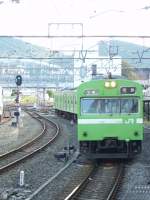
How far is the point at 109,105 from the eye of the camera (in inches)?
672

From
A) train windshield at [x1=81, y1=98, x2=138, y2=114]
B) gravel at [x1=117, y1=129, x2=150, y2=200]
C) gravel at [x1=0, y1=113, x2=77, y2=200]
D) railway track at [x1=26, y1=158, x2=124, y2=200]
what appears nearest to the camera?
railway track at [x1=26, y1=158, x2=124, y2=200]

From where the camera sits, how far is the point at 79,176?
48.2ft

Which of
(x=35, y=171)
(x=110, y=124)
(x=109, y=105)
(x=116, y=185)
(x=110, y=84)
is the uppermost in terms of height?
(x=110, y=84)

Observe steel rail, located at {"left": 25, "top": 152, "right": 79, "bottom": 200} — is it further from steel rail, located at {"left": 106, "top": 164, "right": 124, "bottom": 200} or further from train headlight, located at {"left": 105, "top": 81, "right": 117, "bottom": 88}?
train headlight, located at {"left": 105, "top": 81, "right": 117, "bottom": 88}

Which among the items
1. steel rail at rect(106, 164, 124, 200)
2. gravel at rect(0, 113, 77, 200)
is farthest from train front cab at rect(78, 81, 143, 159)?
gravel at rect(0, 113, 77, 200)

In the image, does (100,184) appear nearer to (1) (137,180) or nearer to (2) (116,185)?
(2) (116,185)

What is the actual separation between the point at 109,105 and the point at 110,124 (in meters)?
0.61

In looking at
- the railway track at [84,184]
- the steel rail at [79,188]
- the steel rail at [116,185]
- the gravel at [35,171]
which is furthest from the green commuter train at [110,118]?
the steel rail at [79,188]

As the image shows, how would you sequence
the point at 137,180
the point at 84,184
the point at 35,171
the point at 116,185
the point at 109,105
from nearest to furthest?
the point at 116,185 < the point at 84,184 < the point at 137,180 < the point at 35,171 < the point at 109,105

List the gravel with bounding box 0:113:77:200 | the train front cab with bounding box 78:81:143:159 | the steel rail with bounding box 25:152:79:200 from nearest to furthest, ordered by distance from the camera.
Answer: the steel rail with bounding box 25:152:79:200 → the gravel with bounding box 0:113:77:200 → the train front cab with bounding box 78:81:143:159

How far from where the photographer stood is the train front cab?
1680 cm

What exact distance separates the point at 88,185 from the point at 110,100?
450cm

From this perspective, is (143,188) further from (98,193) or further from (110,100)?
(110,100)

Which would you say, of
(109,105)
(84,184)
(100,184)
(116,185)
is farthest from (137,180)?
(109,105)
